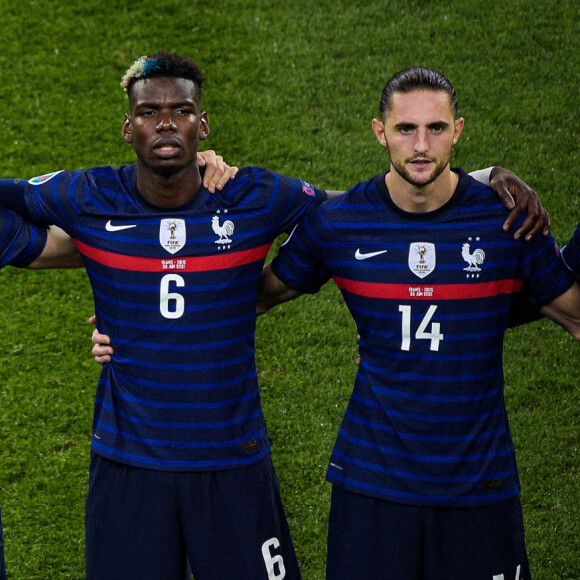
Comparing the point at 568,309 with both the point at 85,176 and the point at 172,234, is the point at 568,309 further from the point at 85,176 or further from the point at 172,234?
the point at 85,176

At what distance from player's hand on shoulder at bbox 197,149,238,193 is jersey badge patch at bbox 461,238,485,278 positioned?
2.84 feet

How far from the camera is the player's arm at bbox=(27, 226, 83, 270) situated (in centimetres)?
416

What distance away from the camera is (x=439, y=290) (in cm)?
381

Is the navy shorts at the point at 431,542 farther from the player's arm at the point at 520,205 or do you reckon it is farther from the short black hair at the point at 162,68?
the short black hair at the point at 162,68

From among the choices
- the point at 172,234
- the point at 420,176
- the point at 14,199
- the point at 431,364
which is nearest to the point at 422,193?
the point at 420,176

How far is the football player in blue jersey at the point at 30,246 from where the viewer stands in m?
4.06

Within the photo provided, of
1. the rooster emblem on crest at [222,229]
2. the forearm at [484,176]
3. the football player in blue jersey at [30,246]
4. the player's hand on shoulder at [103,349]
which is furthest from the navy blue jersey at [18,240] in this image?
the forearm at [484,176]

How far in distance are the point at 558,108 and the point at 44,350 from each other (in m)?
3.99

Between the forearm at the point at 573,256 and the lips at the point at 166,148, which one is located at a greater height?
the lips at the point at 166,148

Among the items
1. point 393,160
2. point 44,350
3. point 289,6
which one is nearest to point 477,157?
point 289,6

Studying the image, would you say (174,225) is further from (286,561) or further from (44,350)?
(44,350)

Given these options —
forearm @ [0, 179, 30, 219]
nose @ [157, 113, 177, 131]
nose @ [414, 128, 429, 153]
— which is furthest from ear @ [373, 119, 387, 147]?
forearm @ [0, 179, 30, 219]

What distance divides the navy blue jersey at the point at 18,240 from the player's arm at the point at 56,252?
2 cm

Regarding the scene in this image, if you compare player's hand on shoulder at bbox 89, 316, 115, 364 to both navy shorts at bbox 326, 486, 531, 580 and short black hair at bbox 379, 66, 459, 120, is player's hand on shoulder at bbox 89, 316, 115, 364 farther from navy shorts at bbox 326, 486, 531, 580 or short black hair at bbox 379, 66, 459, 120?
short black hair at bbox 379, 66, 459, 120
